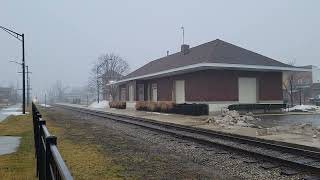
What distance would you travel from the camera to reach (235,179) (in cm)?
870

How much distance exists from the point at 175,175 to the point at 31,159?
12.3 feet

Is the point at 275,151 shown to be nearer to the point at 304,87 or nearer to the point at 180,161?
the point at 180,161

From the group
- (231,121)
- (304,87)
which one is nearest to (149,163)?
(231,121)

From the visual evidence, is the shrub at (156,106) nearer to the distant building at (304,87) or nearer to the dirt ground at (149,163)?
the dirt ground at (149,163)

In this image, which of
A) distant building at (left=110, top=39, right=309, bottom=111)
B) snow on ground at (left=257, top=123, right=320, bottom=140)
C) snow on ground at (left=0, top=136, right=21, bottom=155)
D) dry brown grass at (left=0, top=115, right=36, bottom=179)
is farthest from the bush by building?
dry brown grass at (left=0, top=115, right=36, bottom=179)

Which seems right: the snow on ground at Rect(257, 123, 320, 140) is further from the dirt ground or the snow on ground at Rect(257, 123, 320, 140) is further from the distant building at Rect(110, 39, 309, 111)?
the distant building at Rect(110, 39, 309, 111)

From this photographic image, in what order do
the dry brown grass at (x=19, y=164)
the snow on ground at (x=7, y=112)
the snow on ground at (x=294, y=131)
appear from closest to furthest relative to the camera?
1. the dry brown grass at (x=19, y=164)
2. the snow on ground at (x=294, y=131)
3. the snow on ground at (x=7, y=112)

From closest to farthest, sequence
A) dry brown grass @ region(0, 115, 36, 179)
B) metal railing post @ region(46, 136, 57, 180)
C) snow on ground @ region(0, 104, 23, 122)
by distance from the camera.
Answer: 1. metal railing post @ region(46, 136, 57, 180)
2. dry brown grass @ region(0, 115, 36, 179)
3. snow on ground @ region(0, 104, 23, 122)

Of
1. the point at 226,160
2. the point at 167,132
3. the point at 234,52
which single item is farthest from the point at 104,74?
the point at 226,160

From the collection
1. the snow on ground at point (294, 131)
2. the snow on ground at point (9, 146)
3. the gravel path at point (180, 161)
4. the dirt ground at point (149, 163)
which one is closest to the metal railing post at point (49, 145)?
the dirt ground at point (149, 163)

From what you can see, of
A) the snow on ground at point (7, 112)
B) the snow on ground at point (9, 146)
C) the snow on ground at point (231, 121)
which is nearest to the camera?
the snow on ground at point (9, 146)

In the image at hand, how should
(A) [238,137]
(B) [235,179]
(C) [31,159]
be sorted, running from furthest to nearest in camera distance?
(A) [238,137] < (C) [31,159] < (B) [235,179]

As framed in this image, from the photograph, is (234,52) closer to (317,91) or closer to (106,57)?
(317,91)

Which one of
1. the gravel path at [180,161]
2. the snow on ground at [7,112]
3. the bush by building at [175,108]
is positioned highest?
the bush by building at [175,108]
